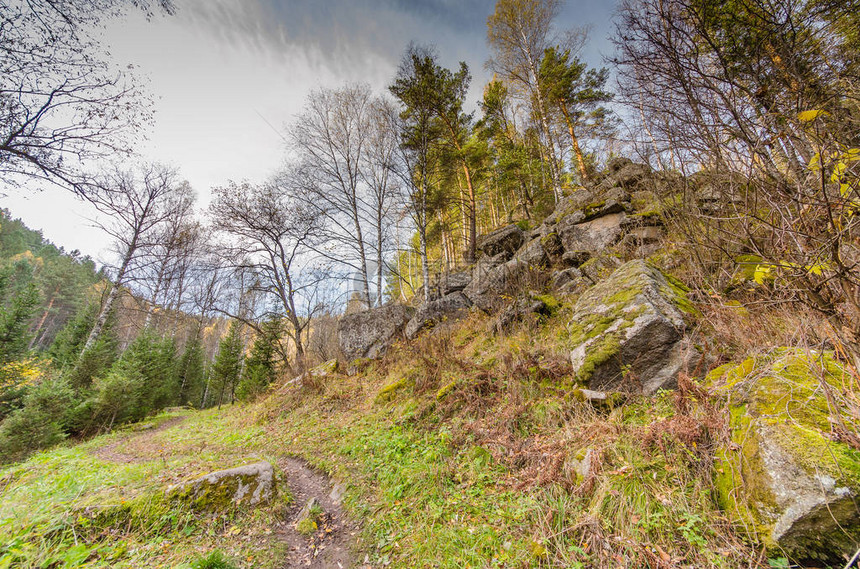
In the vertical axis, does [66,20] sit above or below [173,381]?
above

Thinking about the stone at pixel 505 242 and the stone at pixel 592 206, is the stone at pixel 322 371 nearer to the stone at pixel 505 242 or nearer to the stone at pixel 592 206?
the stone at pixel 505 242

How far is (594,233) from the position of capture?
28.7 feet

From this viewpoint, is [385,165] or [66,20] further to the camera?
[385,165]

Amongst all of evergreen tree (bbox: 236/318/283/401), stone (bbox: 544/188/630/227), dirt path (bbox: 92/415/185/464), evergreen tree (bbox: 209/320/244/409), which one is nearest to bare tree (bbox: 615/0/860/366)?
stone (bbox: 544/188/630/227)

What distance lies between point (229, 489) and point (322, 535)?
4.54 ft

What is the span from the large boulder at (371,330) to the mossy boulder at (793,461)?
8819mm

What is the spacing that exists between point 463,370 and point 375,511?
280cm

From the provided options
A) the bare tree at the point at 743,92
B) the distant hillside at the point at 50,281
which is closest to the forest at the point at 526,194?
the bare tree at the point at 743,92

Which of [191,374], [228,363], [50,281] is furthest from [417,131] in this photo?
[50,281]

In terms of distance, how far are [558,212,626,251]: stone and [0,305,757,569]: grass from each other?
4.56 meters

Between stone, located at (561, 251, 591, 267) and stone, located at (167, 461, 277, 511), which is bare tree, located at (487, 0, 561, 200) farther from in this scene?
stone, located at (167, 461, 277, 511)

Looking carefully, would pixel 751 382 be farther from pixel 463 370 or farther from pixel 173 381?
pixel 173 381

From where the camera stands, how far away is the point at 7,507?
2977mm

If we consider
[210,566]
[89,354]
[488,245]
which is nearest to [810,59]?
[488,245]
